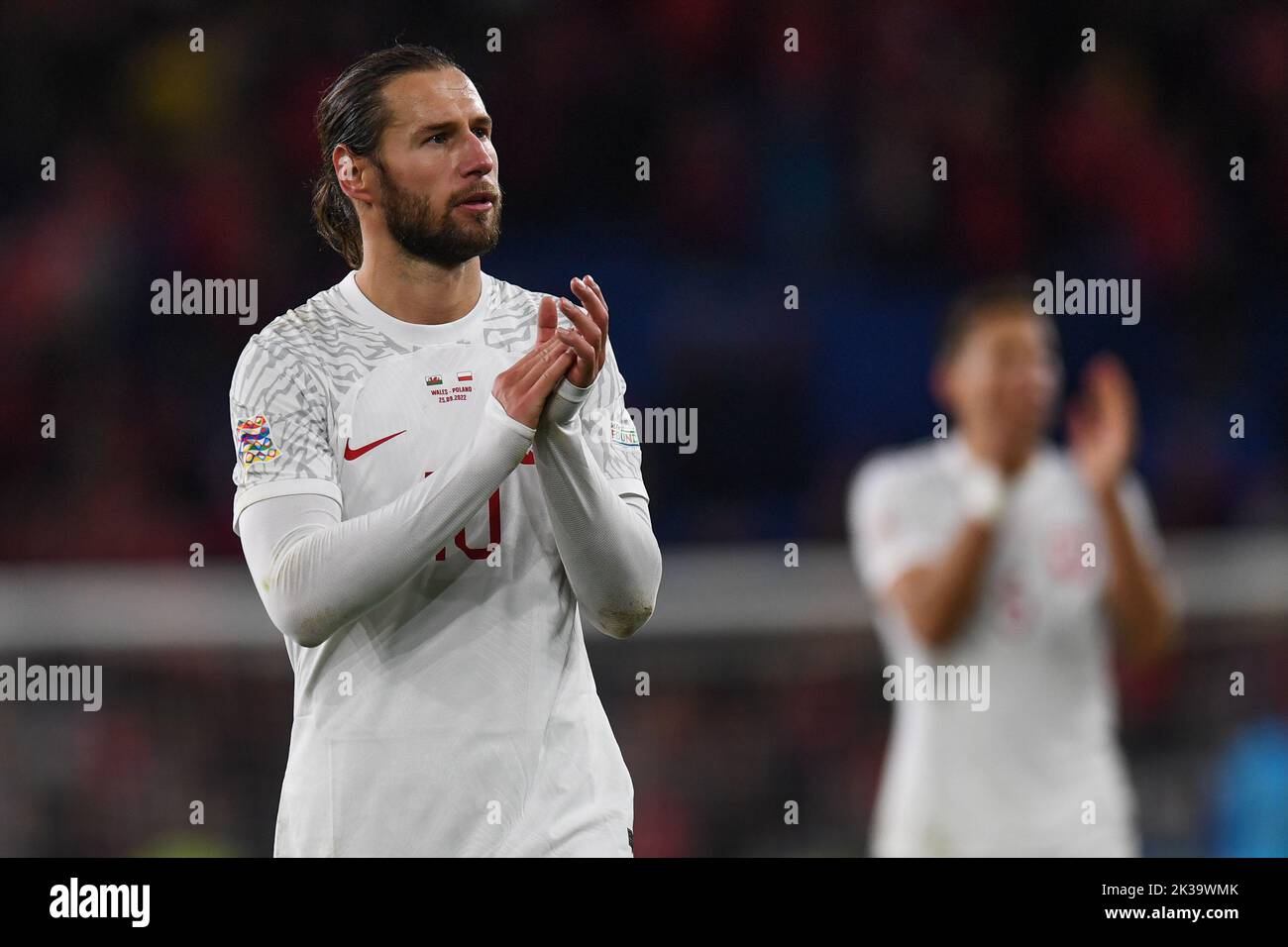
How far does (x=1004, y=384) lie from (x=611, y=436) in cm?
176

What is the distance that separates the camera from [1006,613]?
393cm

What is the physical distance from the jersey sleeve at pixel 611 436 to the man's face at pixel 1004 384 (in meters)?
1.70

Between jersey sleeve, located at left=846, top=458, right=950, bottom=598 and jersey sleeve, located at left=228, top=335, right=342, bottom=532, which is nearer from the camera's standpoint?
jersey sleeve, located at left=228, top=335, right=342, bottom=532

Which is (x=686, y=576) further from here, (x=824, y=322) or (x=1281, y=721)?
(x=1281, y=721)

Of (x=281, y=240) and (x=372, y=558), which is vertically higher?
(x=281, y=240)

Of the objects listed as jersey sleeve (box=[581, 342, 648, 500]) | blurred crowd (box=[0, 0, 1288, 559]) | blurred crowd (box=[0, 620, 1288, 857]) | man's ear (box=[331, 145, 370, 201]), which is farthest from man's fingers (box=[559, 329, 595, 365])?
blurred crowd (box=[0, 0, 1288, 559])

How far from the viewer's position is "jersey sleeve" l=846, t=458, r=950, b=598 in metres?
4.00

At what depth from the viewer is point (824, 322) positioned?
5953mm

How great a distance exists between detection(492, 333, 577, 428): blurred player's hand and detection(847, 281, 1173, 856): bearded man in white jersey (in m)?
1.82

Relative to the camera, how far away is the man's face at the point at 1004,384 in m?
4.01

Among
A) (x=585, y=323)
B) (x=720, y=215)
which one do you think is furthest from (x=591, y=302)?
(x=720, y=215)

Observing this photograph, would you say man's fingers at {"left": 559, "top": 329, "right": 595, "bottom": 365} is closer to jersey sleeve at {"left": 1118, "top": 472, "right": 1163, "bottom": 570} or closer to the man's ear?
the man's ear
